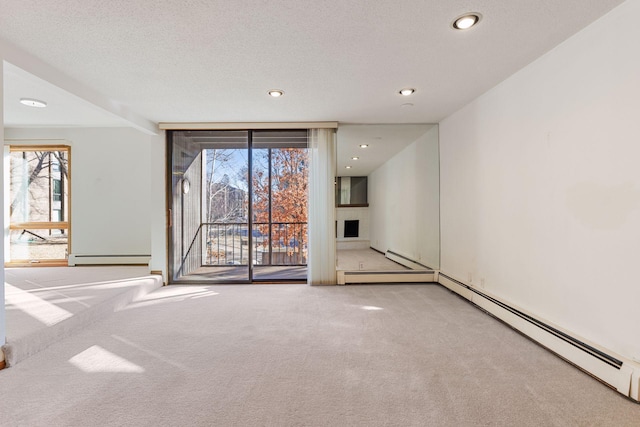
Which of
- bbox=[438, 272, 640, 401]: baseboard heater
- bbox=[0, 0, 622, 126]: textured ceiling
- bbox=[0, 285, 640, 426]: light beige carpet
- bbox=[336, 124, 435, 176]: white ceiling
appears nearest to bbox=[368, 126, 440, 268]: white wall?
bbox=[336, 124, 435, 176]: white ceiling

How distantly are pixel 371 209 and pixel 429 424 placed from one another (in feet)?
19.7

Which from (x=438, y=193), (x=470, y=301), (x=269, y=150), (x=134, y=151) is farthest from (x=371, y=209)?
(x=134, y=151)

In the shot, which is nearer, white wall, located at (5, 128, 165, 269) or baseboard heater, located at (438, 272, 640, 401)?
baseboard heater, located at (438, 272, 640, 401)

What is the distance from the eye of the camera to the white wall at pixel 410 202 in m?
4.61

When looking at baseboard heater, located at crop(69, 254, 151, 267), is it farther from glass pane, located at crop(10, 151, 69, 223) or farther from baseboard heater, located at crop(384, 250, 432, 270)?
baseboard heater, located at crop(384, 250, 432, 270)

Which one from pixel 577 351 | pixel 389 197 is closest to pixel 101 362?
pixel 577 351

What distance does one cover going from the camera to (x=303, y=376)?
1.96 metres

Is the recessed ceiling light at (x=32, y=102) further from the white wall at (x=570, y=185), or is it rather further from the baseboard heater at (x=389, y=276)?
the white wall at (x=570, y=185)

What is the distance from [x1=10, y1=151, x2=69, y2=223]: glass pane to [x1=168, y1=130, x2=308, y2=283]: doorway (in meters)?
2.33

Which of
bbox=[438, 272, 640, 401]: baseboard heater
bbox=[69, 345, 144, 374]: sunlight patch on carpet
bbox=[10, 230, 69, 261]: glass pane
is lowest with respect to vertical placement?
bbox=[69, 345, 144, 374]: sunlight patch on carpet

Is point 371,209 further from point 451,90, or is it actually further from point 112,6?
point 112,6

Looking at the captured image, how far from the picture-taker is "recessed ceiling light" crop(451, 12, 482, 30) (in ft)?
6.22

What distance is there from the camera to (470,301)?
3502 millimetres

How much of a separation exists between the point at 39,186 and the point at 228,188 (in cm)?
354
